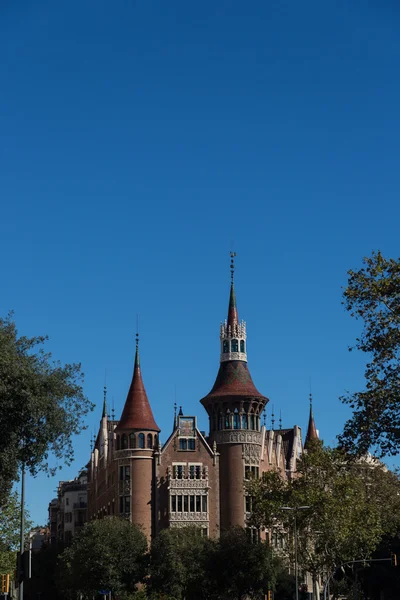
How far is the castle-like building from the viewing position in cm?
9262

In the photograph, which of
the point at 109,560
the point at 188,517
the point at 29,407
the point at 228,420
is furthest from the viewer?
the point at 228,420

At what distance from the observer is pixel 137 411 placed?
311ft

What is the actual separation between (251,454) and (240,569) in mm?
20969

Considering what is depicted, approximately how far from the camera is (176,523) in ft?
301

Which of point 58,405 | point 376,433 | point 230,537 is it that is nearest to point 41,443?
point 58,405

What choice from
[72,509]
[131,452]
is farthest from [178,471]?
[72,509]

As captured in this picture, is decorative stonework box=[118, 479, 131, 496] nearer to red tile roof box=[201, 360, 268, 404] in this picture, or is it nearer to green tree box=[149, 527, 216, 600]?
red tile roof box=[201, 360, 268, 404]

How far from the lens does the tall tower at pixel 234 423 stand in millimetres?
93750

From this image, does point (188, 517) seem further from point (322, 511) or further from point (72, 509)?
point (72, 509)

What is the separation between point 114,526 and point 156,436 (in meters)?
16.3

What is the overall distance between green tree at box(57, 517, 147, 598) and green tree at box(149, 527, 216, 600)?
142 centimetres

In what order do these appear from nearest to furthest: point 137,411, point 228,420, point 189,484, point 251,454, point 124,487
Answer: point 189,484 → point 124,487 → point 137,411 → point 251,454 → point 228,420

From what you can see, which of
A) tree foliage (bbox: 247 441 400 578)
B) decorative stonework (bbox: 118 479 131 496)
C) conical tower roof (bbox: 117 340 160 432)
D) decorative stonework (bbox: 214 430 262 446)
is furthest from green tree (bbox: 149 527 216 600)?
conical tower roof (bbox: 117 340 160 432)

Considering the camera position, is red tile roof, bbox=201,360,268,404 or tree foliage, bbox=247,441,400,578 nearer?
tree foliage, bbox=247,441,400,578
